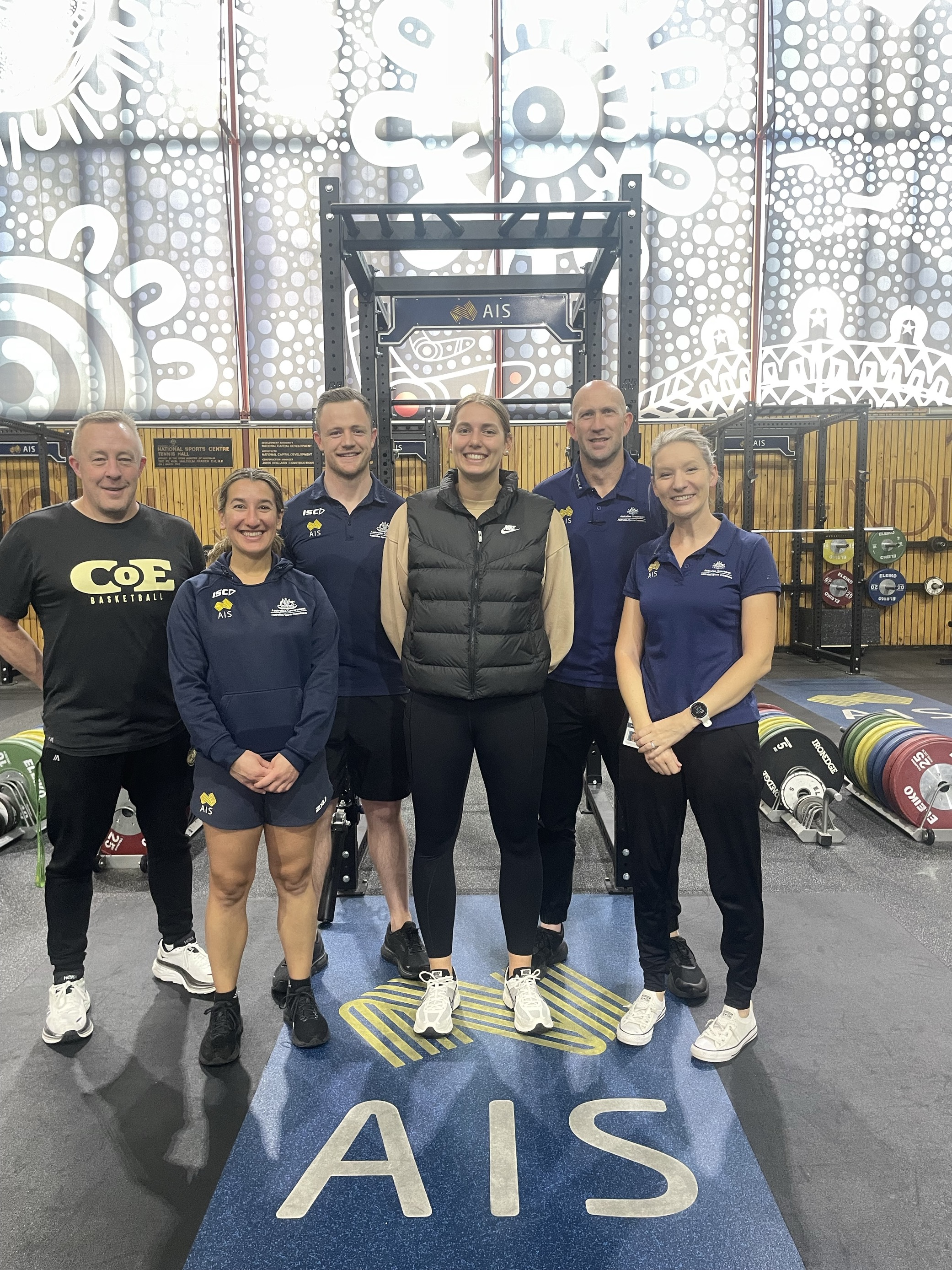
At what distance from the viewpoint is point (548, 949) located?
7.82 feet

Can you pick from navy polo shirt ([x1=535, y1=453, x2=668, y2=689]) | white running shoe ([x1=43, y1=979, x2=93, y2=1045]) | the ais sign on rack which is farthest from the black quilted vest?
the ais sign on rack

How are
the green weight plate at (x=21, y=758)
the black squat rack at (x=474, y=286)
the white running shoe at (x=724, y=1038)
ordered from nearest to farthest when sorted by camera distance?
the white running shoe at (x=724, y=1038) < the black squat rack at (x=474, y=286) < the green weight plate at (x=21, y=758)

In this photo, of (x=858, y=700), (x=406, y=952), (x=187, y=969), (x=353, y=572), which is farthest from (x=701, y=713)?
(x=858, y=700)

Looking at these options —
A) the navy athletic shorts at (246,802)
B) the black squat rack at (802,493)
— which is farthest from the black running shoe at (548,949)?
the black squat rack at (802,493)

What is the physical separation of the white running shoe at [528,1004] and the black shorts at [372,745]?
2.04 feet

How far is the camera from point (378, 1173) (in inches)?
61.4

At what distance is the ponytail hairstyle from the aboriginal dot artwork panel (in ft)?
21.6

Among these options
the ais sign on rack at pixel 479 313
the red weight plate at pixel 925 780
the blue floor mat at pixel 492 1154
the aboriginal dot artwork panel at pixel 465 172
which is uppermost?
the aboriginal dot artwork panel at pixel 465 172

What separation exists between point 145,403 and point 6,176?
2.72 meters

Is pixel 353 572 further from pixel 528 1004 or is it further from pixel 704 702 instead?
pixel 528 1004

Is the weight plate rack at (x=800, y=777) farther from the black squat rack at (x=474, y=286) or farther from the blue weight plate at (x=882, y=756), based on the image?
the black squat rack at (x=474, y=286)

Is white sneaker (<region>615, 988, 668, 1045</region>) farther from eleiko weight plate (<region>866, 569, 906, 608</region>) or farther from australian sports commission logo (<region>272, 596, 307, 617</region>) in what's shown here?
eleiko weight plate (<region>866, 569, 906, 608</region>)

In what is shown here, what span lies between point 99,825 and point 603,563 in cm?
162

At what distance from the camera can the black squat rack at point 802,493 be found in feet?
23.1
